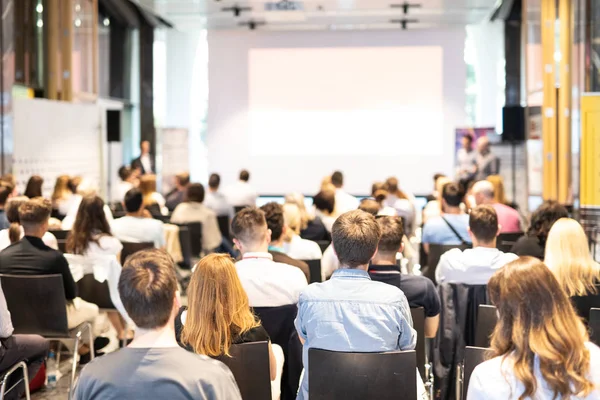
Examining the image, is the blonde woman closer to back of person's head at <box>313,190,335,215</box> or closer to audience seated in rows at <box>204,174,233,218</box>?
back of person's head at <box>313,190,335,215</box>

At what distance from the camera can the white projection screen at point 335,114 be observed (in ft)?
48.7

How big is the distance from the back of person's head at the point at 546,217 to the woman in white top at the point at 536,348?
10.2ft

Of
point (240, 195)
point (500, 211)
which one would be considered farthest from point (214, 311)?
point (240, 195)

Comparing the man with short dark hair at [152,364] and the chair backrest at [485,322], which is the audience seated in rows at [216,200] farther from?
the man with short dark hair at [152,364]

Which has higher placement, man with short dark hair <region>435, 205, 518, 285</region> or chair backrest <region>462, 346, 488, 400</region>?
man with short dark hair <region>435, 205, 518, 285</region>

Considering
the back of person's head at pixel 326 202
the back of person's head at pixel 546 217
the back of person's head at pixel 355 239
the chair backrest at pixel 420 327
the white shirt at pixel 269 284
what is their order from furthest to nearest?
the back of person's head at pixel 326 202 < the back of person's head at pixel 546 217 < the white shirt at pixel 269 284 < the chair backrest at pixel 420 327 < the back of person's head at pixel 355 239

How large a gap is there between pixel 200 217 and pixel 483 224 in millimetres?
4981

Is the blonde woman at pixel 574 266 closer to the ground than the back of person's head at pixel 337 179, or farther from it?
closer to the ground

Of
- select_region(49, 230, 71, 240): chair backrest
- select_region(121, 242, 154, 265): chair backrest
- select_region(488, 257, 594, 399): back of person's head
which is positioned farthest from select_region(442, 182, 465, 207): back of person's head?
select_region(488, 257, 594, 399): back of person's head

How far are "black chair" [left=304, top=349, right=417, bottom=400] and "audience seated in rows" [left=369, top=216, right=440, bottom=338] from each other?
893 millimetres

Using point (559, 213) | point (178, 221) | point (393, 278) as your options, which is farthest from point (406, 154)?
point (393, 278)

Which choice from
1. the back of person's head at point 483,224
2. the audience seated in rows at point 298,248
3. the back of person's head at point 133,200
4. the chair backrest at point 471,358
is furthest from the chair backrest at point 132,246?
the chair backrest at point 471,358

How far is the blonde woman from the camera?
4.06 metres

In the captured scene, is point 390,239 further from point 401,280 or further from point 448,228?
point 448,228
